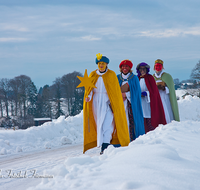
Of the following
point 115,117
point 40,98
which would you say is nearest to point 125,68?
point 115,117

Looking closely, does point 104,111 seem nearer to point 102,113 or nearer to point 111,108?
point 102,113

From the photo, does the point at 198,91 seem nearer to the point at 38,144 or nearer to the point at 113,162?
the point at 38,144

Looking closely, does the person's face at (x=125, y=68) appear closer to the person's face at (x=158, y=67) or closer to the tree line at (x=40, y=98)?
the person's face at (x=158, y=67)

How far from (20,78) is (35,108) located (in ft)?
14.7

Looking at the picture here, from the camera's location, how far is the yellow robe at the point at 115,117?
21.5ft

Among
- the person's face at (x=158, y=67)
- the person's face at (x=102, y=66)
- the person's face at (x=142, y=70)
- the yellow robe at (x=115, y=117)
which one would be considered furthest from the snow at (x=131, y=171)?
the person's face at (x=158, y=67)

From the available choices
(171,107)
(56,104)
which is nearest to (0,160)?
(171,107)

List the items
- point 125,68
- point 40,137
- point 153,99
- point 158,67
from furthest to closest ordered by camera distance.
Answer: point 40,137
point 158,67
point 153,99
point 125,68

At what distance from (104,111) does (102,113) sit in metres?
0.07

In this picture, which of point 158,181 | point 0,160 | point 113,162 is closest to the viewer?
point 158,181

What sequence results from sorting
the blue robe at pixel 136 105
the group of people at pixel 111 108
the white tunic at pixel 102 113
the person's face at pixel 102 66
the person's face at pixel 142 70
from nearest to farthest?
the white tunic at pixel 102 113, the group of people at pixel 111 108, the person's face at pixel 102 66, the blue robe at pixel 136 105, the person's face at pixel 142 70

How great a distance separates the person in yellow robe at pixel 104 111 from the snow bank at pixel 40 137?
7.42 feet

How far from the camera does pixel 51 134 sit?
9969 millimetres

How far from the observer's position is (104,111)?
650cm
